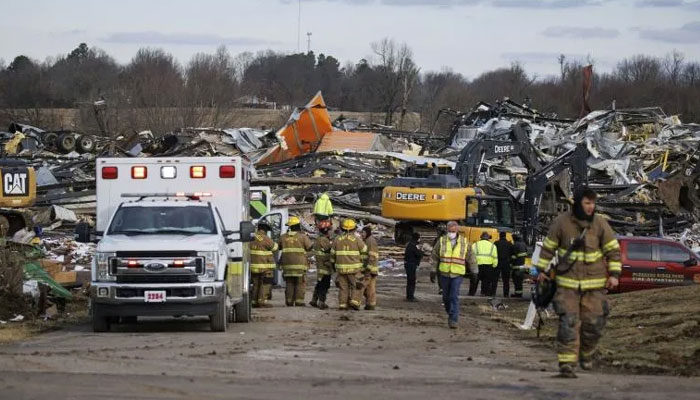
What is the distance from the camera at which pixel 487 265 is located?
2770 centimetres

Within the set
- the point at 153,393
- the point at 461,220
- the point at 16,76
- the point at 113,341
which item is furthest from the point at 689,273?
the point at 16,76

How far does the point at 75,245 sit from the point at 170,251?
64.2ft

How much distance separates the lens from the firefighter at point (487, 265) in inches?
1086

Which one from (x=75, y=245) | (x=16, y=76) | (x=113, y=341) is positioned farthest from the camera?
(x=16, y=76)

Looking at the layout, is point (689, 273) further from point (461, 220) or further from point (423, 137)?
point (423, 137)

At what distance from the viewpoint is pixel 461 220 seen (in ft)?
122

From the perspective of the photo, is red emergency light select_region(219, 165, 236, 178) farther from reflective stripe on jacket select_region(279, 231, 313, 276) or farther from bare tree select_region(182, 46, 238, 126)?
bare tree select_region(182, 46, 238, 126)

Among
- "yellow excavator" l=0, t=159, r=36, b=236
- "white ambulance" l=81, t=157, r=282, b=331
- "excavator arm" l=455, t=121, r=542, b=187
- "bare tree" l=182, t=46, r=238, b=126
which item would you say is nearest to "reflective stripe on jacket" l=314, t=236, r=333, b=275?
"white ambulance" l=81, t=157, r=282, b=331

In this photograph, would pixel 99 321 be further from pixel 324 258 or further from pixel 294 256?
pixel 324 258

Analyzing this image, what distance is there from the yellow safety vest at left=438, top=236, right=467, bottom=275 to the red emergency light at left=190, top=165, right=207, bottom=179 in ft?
13.4

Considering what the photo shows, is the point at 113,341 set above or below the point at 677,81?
below

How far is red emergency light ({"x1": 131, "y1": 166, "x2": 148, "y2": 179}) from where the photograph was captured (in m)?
18.8

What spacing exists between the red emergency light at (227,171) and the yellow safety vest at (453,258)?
3.68m

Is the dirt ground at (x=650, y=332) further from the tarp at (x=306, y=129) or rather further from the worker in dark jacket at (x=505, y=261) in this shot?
the tarp at (x=306, y=129)
